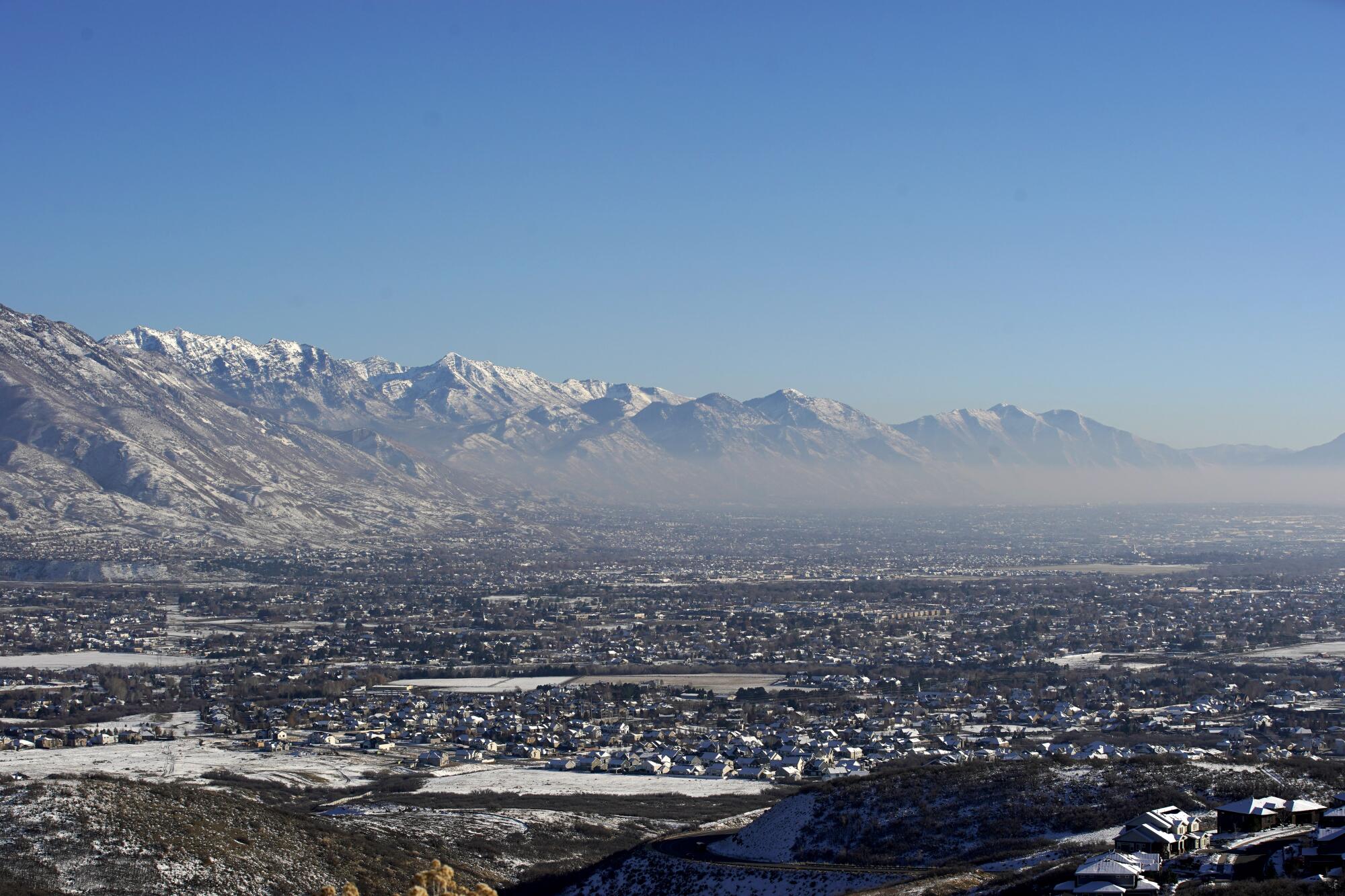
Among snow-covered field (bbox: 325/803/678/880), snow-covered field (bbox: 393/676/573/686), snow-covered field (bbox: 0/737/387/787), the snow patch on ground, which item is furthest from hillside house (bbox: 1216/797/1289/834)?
snow-covered field (bbox: 393/676/573/686)

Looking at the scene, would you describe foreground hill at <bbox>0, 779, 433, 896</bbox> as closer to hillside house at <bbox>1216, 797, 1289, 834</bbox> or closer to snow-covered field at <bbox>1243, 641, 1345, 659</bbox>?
hillside house at <bbox>1216, 797, 1289, 834</bbox>

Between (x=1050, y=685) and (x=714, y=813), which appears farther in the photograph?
(x=1050, y=685)

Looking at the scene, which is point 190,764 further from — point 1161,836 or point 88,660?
point 1161,836

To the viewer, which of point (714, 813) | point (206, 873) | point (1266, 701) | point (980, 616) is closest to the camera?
point (206, 873)

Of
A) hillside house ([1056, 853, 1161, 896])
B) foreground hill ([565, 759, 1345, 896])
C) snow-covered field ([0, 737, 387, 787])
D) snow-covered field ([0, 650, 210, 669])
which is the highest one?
hillside house ([1056, 853, 1161, 896])

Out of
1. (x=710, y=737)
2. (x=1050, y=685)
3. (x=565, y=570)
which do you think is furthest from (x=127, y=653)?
(x=565, y=570)

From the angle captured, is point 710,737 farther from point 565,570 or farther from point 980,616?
point 565,570

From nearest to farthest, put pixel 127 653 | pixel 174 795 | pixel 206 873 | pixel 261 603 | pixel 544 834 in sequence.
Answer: pixel 206 873, pixel 174 795, pixel 544 834, pixel 127 653, pixel 261 603
